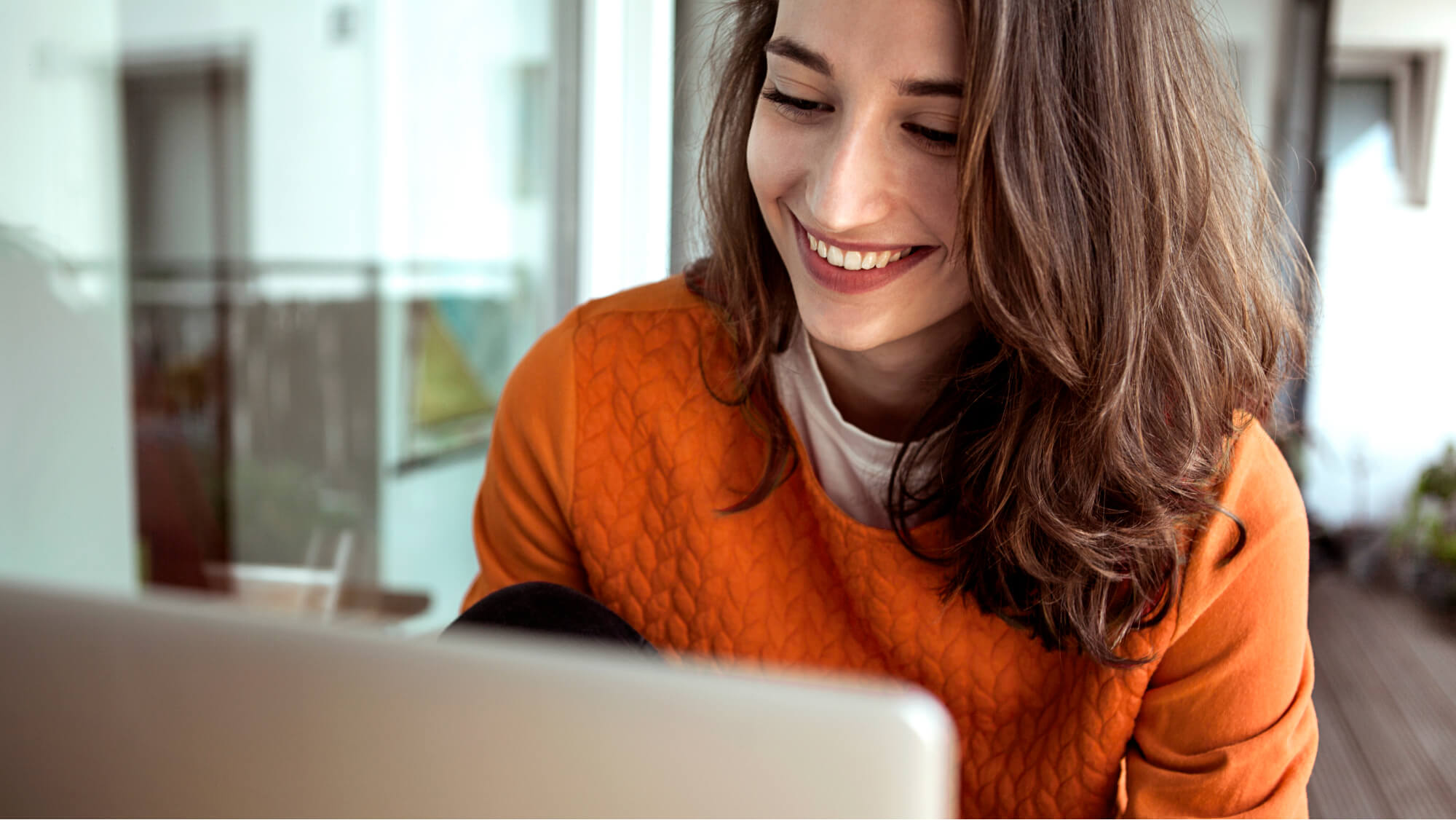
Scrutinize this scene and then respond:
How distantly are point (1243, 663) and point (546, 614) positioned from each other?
1.88 feet

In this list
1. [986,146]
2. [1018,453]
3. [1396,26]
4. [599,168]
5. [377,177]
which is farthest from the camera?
[1396,26]

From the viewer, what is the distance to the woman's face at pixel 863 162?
0.74 meters

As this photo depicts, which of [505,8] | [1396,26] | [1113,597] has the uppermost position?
[1396,26]

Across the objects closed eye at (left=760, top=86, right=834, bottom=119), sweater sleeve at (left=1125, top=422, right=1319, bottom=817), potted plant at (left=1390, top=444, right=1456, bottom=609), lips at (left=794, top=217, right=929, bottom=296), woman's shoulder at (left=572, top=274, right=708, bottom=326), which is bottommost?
potted plant at (left=1390, top=444, right=1456, bottom=609)

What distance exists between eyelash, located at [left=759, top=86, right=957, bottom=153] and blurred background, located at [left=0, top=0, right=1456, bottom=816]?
27 cm

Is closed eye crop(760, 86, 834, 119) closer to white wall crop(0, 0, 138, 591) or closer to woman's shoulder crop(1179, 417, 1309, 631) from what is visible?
woman's shoulder crop(1179, 417, 1309, 631)

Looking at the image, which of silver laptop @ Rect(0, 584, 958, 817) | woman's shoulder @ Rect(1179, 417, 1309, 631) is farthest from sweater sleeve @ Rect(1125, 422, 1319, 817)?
silver laptop @ Rect(0, 584, 958, 817)

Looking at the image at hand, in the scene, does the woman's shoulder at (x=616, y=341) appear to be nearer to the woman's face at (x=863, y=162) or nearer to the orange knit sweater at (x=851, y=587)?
the orange knit sweater at (x=851, y=587)

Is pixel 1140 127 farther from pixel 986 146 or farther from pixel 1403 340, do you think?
pixel 1403 340

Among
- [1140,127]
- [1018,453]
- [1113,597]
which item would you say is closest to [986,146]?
[1140,127]

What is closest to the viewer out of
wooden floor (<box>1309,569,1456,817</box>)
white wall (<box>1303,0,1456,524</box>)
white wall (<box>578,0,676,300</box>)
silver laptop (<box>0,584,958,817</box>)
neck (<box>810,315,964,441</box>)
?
silver laptop (<box>0,584,958,817</box>)

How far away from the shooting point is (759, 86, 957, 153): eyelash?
780 mm

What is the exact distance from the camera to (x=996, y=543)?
87cm

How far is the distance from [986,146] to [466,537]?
1729mm
